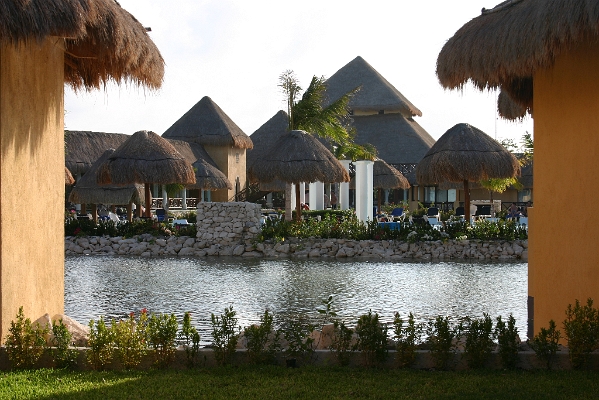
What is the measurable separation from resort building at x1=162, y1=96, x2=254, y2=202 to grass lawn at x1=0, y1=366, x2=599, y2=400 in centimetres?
3223

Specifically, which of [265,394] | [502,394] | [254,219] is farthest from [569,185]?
[254,219]

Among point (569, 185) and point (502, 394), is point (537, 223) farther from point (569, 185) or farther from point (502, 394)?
point (502, 394)

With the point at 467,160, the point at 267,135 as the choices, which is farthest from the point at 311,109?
the point at 267,135

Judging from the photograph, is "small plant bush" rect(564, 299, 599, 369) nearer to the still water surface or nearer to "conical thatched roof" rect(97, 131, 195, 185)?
the still water surface

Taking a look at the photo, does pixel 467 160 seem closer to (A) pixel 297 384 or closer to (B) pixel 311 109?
(B) pixel 311 109

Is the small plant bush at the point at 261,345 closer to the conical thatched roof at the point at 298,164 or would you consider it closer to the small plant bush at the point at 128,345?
the small plant bush at the point at 128,345

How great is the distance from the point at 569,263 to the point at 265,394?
257 centimetres

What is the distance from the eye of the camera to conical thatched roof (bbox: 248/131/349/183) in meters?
18.9

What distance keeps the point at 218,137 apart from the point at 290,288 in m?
26.7

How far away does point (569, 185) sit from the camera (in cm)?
555

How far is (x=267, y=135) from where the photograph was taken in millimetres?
40125

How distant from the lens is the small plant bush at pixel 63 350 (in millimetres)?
5070

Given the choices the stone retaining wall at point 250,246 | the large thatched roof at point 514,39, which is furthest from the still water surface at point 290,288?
the large thatched roof at point 514,39

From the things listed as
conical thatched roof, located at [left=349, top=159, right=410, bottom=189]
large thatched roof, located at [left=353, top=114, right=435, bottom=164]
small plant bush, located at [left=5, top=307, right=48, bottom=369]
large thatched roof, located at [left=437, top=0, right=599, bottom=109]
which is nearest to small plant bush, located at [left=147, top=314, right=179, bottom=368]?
small plant bush, located at [left=5, top=307, right=48, bottom=369]
